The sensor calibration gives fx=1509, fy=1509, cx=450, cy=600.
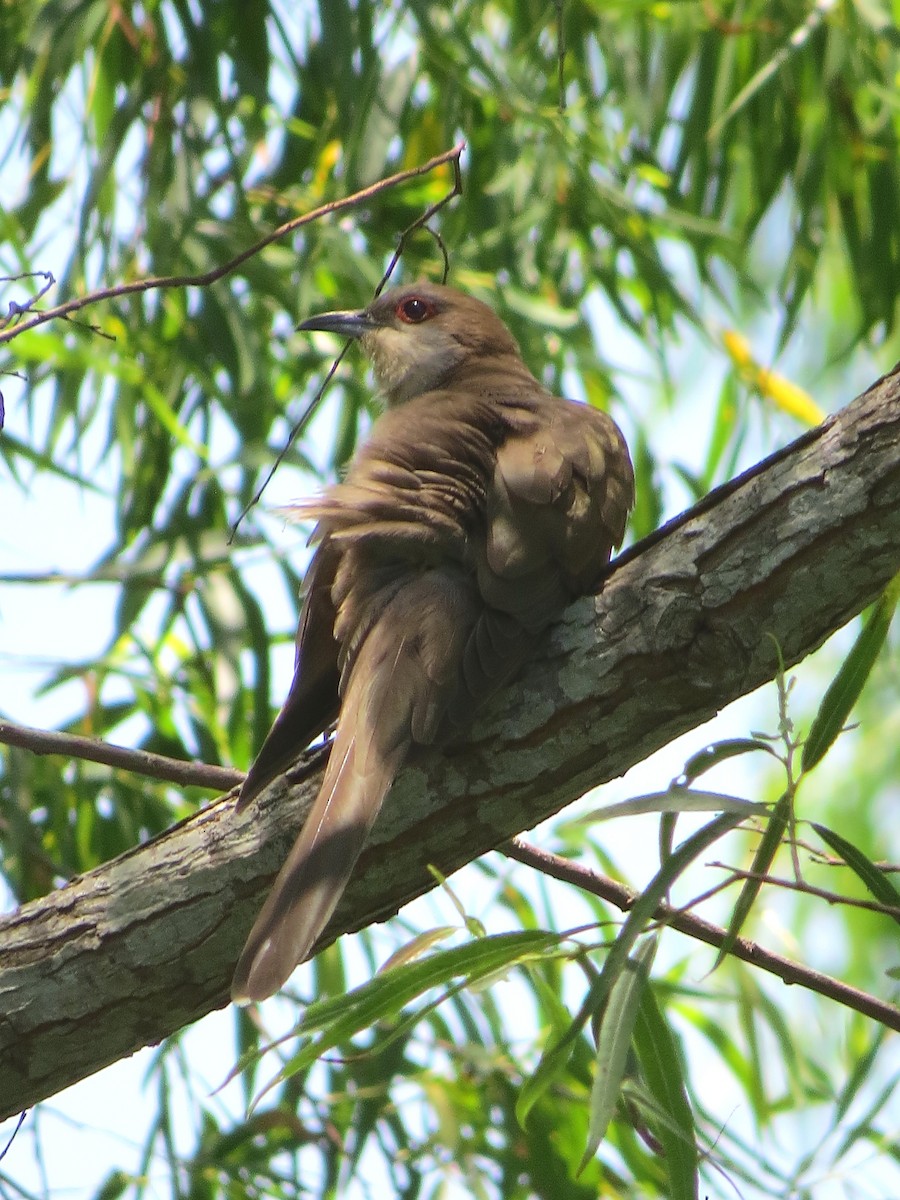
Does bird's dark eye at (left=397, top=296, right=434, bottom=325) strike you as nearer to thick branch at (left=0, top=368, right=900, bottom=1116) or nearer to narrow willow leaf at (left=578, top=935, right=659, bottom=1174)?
thick branch at (left=0, top=368, right=900, bottom=1116)

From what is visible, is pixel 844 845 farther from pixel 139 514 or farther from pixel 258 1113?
pixel 139 514

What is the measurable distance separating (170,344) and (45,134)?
0.70 m

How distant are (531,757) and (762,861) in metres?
0.39

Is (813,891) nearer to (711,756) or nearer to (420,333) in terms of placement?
(711,756)

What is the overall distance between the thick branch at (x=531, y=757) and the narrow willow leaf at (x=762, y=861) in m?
0.25

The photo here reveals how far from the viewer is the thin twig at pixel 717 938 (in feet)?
7.07

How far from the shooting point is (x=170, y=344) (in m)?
4.54

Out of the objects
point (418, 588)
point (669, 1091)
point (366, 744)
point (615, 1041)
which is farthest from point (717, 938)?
point (418, 588)

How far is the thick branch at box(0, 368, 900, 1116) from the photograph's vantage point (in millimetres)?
2195

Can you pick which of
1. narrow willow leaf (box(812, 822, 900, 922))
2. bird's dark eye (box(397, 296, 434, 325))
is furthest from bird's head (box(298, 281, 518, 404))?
narrow willow leaf (box(812, 822, 900, 922))

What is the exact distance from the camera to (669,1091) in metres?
2.17

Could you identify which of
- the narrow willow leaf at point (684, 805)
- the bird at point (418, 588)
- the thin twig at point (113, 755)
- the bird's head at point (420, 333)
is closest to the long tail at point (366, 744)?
the bird at point (418, 588)

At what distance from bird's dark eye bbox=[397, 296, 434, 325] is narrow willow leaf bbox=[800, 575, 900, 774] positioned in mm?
2357

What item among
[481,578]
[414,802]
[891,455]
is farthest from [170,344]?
[891,455]
